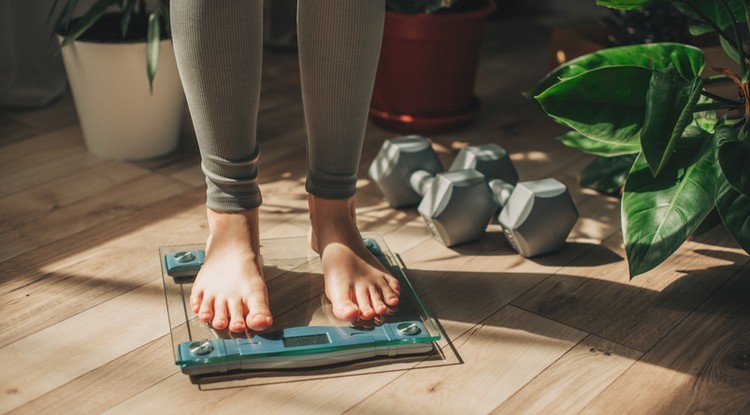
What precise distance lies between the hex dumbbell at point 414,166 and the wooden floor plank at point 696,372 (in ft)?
1.43

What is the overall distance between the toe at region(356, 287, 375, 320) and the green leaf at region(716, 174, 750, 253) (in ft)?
1.61

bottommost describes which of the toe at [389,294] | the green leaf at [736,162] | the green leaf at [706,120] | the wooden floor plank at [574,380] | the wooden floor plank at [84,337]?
the wooden floor plank at [574,380]

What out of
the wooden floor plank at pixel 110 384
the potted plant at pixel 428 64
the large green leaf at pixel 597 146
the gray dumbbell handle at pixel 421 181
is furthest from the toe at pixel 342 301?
the potted plant at pixel 428 64

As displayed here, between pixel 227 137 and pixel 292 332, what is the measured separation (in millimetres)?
259

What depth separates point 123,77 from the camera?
65.6 inches

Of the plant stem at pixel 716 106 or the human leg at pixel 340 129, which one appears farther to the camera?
the plant stem at pixel 716 106

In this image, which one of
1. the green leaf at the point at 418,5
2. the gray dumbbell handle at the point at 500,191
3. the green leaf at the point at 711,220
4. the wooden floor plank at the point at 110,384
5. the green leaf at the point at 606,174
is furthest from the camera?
the green leaf at the point at 418,5

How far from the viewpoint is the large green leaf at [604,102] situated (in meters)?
1.22

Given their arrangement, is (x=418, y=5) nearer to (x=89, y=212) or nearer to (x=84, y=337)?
(x=89, y=212)

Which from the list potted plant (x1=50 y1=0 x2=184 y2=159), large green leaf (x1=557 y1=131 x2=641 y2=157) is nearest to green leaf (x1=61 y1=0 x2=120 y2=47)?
potted plant (x1=50 y1=0 x2=184 y2=159)

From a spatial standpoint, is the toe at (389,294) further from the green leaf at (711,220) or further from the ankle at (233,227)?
the green leaf at (711,220)

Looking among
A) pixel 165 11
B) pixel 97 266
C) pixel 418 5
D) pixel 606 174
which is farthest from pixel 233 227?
pixel 418 5

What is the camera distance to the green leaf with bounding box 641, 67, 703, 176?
110 cm

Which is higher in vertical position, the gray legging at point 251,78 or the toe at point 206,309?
the gray legging at point 251,78
